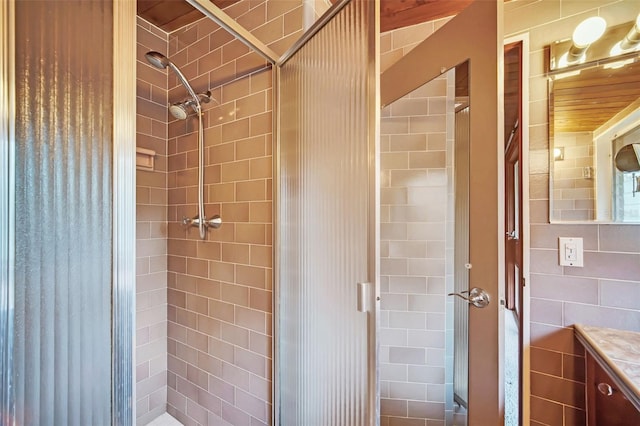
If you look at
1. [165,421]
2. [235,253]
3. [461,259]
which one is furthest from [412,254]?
[165,421]

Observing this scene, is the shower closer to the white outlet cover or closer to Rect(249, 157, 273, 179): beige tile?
Rect(249, 157, 273, 179): beige tile

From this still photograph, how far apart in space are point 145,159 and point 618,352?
2.47m

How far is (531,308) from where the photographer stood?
119 cm

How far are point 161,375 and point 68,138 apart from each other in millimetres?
1805

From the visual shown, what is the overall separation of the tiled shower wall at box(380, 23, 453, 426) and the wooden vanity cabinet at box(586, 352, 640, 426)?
534mm

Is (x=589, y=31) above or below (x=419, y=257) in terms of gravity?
above

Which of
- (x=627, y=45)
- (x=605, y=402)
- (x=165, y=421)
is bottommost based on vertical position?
(x=165, y=421)

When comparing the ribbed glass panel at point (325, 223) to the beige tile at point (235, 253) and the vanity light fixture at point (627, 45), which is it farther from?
the vanity light fixture at point (627, 45)

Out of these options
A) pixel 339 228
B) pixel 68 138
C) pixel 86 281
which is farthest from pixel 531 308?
pixel 68 138

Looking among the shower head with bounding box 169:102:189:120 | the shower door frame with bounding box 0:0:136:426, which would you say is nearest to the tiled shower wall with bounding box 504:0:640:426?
the shower door frame with bounding box 0:0:136:426

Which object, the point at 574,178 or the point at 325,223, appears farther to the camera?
the point at 574,178

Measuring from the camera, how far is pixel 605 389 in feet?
2.93

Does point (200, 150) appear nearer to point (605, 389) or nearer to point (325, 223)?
point (325, 223)

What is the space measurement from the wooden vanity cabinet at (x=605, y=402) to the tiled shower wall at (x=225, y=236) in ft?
4.44
